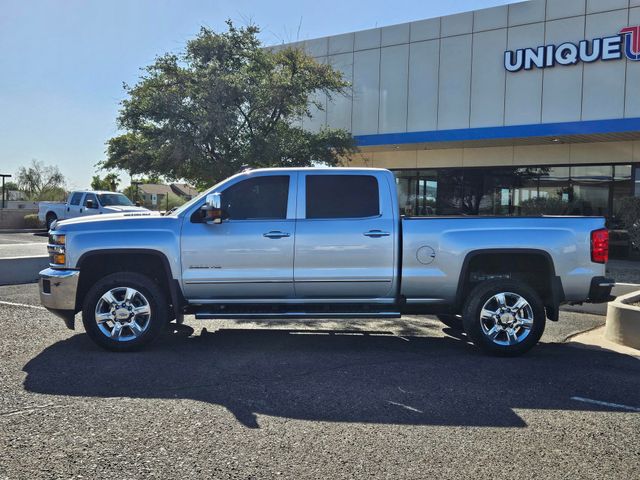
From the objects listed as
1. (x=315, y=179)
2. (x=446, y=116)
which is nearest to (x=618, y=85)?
(x=446, y=116)

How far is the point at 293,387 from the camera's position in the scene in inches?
215

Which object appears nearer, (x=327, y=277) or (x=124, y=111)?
(x=327, y=277)

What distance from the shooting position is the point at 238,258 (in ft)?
22.2

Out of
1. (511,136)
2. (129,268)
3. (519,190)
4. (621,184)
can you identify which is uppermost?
(511,136)

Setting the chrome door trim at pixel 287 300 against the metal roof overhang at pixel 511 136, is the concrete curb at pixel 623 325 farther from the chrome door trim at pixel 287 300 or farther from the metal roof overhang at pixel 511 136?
the metal roof overhang at pixel 511 136

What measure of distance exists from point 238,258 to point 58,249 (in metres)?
2.02

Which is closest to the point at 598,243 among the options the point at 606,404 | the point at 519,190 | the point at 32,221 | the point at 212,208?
the point at 606,404

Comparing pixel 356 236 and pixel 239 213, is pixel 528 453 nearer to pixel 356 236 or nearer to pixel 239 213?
pixel 356 236

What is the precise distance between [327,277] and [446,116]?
1274 centimetres

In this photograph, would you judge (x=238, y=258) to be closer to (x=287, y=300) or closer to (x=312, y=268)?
(x=287, y=300)

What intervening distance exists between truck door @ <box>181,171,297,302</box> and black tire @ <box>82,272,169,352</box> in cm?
38

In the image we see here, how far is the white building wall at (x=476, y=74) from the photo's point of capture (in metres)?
15.8

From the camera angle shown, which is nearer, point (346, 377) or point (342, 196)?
point (346, 377)

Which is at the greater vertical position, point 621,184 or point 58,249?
point 621,184
